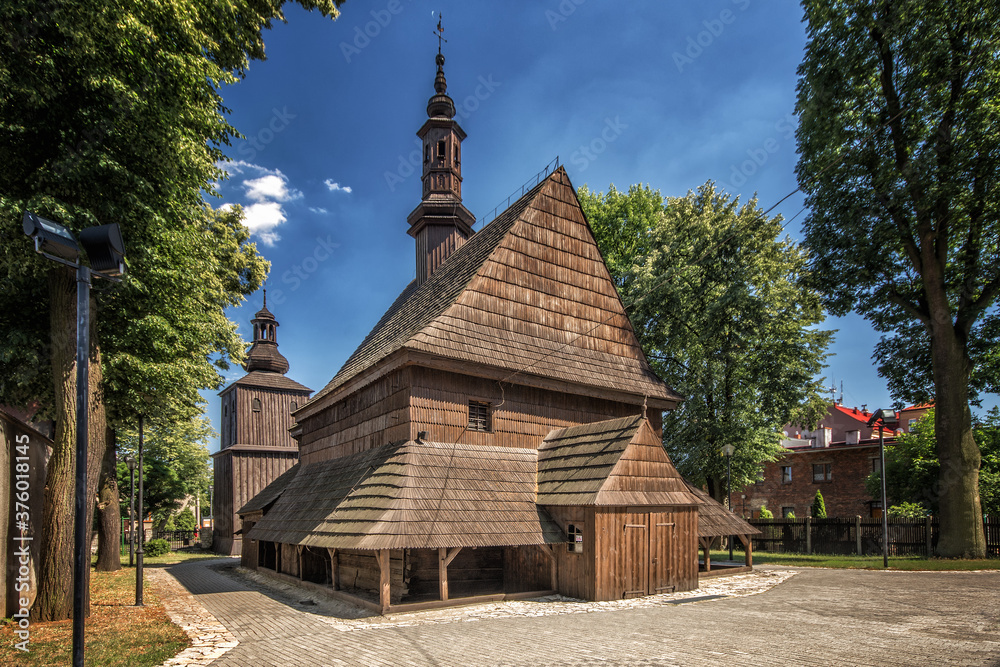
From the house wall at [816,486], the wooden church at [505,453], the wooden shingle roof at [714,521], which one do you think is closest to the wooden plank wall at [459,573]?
the wooden church at [505,453]

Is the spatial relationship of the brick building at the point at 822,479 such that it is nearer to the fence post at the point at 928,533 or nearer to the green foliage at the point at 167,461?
the fence post at the point at 928,533

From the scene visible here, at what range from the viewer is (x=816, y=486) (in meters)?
41.2

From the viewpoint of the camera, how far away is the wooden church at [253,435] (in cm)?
3472

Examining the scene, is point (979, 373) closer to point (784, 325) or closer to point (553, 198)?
point (784, 325)

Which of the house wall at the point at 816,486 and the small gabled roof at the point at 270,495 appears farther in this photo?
the house wall at the point at 816,486

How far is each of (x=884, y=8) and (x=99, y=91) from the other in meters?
23.6

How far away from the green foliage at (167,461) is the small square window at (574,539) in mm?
36770

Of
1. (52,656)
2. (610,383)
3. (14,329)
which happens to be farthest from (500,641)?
(14,329)

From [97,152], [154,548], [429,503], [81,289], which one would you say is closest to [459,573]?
[429,503]

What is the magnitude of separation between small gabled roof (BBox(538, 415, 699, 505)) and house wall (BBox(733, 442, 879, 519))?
30252mm

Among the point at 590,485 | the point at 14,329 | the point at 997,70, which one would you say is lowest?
the point at 590,485

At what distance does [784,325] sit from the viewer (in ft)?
83.5

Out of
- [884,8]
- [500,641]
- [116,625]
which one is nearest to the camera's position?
[500,641]

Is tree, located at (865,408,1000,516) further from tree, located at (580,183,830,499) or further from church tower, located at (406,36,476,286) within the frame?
church tower, located at (406,36,476,286)
